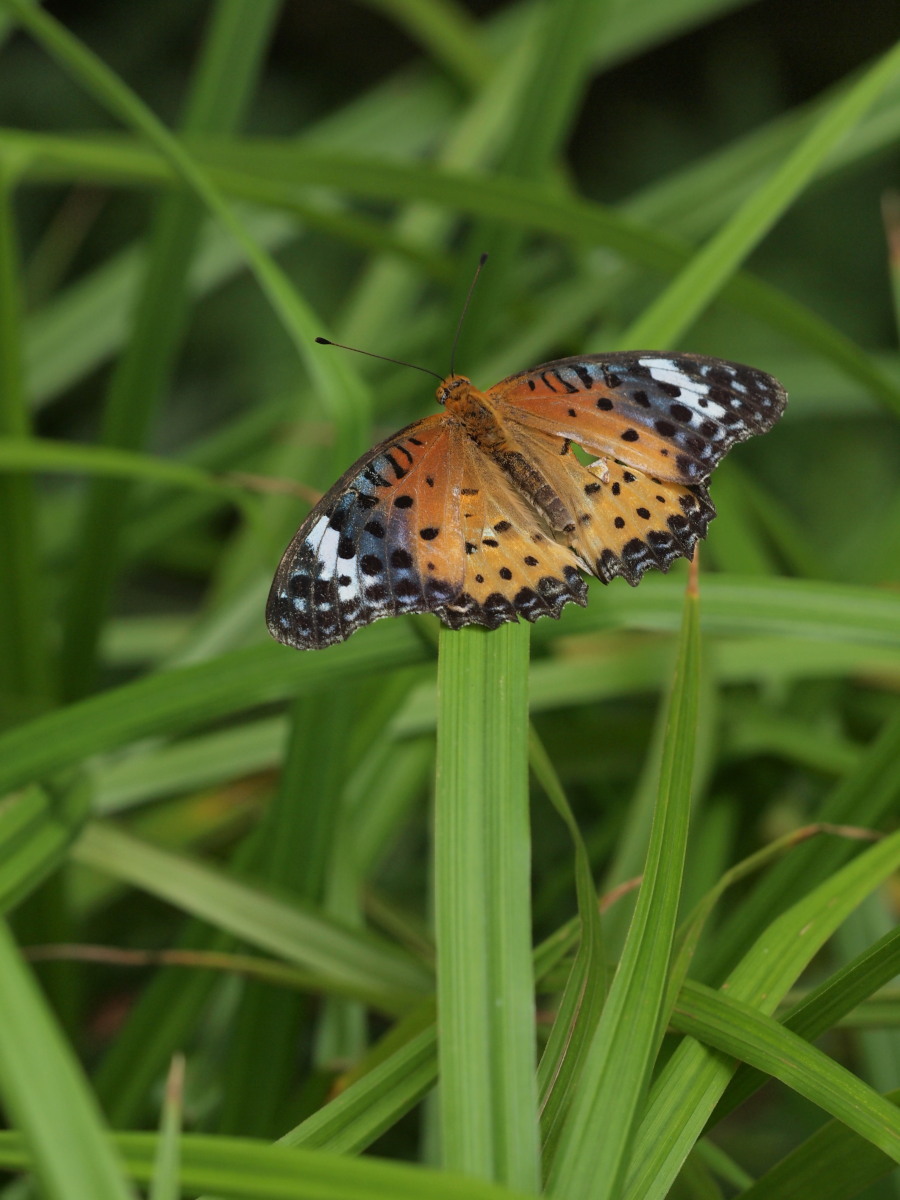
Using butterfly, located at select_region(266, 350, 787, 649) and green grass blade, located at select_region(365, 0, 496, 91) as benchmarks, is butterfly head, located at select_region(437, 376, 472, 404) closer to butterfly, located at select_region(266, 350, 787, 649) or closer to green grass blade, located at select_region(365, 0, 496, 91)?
butterfly, located at select_region(266, 350, 787, 649)

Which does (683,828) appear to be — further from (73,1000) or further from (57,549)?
(57,549)

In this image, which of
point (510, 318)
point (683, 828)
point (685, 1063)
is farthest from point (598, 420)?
point (510, 318)

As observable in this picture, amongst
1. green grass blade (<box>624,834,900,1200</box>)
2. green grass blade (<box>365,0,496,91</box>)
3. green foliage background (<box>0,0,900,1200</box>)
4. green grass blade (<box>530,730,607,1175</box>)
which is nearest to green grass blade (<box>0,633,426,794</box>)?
green foliage background (<box>0,0,900,1200</box>)

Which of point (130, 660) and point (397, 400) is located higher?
point (397, 400)

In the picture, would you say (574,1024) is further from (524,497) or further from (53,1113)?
(524,497)

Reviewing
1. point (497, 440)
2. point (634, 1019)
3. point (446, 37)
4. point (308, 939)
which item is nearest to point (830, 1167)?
point (634, 1019)
